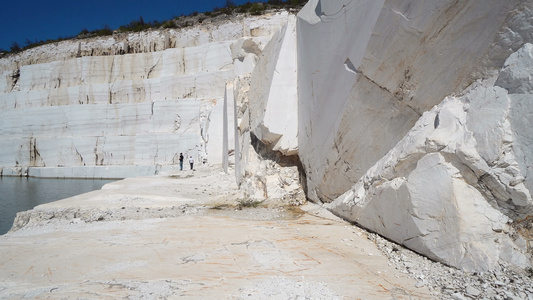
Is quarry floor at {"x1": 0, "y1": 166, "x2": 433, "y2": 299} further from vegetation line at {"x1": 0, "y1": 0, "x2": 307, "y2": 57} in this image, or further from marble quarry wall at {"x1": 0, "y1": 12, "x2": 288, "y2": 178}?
vegetation line at {"x1": 0, "y1": 0, "x2": 307, "y2": 57}

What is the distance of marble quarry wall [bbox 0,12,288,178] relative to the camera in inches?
687

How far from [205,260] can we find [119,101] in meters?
Result: 19.5

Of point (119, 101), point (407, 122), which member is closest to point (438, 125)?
point (407, 122)

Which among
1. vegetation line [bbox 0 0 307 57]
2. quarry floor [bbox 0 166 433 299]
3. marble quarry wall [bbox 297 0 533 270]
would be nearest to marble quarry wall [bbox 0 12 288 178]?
vegetation line [bbox 0 0 307 57]

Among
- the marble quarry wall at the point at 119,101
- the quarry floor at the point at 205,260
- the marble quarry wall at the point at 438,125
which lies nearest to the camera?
the quarry floor at the point at 205,260

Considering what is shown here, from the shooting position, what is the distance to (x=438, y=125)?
2744 millimetres

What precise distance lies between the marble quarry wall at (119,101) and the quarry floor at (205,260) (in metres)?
11.7

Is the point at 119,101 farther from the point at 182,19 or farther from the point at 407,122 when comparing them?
the point at 407,122

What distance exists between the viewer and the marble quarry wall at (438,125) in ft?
7.47

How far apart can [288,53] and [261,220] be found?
3.12 m

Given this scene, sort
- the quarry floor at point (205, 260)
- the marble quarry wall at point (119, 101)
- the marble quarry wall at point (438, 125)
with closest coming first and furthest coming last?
the quarry floor at point (205, 260), the marble quarry wall at point (438, 125), the marble quarry wall at point (119, 101)

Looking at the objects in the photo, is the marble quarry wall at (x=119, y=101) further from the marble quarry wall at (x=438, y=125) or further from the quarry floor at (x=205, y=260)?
the marble quarry wall at (x=438, y=125)

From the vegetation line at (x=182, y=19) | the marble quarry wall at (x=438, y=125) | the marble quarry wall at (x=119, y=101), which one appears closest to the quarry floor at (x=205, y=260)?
the marble quarry wall at (x=438, y=125)

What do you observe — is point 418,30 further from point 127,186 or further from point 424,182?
point 127,186
